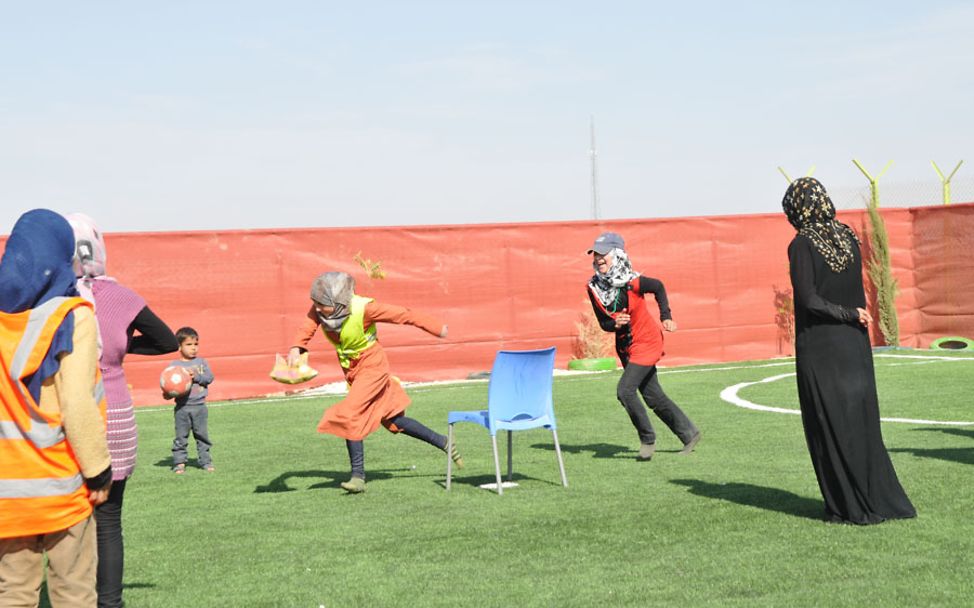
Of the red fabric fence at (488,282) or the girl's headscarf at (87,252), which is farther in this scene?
the red fabric fence at (488,282)

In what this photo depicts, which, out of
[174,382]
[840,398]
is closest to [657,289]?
[840,398]

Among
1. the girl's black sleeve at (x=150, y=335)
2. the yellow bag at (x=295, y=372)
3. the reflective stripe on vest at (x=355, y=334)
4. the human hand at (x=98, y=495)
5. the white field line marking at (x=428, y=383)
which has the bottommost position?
the white field line marking at (x=428, y=383)

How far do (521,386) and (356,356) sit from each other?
136cm

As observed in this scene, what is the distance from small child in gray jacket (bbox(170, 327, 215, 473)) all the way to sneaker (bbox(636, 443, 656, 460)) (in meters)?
3.76

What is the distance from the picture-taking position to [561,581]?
6.15 meters

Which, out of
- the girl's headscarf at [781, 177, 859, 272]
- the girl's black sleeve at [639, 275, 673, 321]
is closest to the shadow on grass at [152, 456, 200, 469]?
the girl's black sleeve at [639, 275, 673, 321]

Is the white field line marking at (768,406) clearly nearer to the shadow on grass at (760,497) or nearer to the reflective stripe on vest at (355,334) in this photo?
the shadow on grass at (760,497)

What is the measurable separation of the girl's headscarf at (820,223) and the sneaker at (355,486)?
3835 millimetres

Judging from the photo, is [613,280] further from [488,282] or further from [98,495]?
[488,282]

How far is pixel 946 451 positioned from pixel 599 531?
3.88 meters

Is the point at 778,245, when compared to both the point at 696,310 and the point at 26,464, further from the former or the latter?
the point at 26,464

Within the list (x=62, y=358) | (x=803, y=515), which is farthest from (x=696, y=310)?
(x=62, y=358)

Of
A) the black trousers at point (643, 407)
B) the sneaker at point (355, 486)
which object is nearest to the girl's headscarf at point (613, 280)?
the black trousers at point (643, 407)

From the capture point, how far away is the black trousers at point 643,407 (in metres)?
10.5
